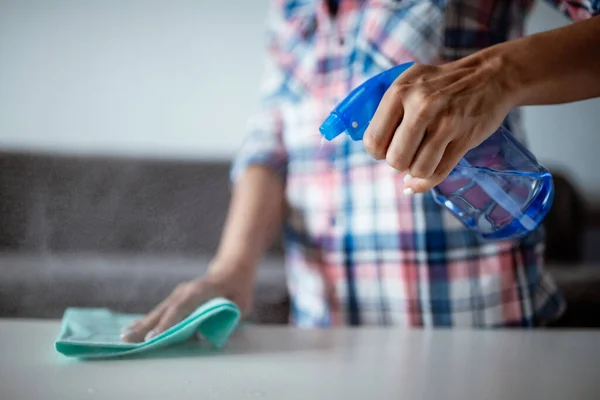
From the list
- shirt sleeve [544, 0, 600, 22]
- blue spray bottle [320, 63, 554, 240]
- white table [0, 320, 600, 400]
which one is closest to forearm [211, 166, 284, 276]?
white table [0, 320, 600, 400]

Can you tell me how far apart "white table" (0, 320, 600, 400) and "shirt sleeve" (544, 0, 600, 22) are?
0.84 ft

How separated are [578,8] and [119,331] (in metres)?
0.44

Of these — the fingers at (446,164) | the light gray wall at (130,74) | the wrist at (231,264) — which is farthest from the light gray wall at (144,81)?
the fingers at (446,164)

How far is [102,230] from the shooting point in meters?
0.48

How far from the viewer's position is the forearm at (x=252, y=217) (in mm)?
571

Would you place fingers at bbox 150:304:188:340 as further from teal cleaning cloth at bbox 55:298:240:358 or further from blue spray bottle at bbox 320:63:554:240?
blue spray bottle at bbox 320:63:554:240

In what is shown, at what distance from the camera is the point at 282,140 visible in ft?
2.07

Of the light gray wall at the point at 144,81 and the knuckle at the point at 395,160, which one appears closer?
the knuckle at the point at 395,160

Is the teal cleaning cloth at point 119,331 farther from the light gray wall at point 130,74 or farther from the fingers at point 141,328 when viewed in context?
the light gray wall at point 130,74

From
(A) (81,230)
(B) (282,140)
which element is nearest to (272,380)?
(A) (81,230)

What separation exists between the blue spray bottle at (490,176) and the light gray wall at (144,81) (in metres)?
0.15

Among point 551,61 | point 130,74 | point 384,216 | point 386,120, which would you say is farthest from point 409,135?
point 130,74

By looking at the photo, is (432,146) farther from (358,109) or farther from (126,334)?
(126,334)

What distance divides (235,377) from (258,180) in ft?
0.94
